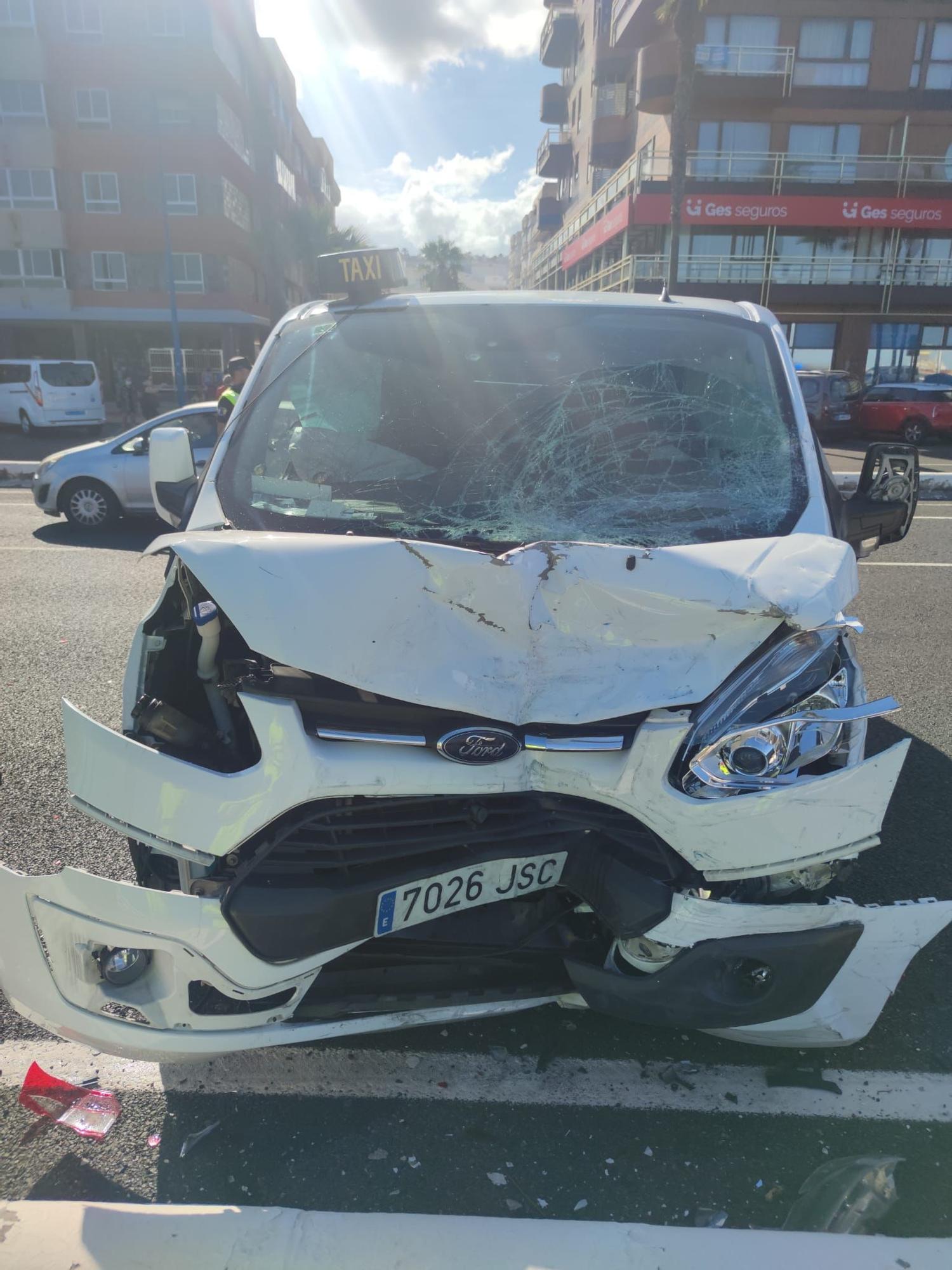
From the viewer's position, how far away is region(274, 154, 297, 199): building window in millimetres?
46938

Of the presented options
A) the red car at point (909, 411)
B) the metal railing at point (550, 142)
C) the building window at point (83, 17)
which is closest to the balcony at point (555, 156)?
the metal railing at point (550, 142)

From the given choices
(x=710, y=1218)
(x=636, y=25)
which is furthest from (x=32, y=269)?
(x=710, y=1218)

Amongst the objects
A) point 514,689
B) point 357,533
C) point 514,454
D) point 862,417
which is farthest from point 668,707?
point 862,417

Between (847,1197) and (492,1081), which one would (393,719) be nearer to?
(492,1081)

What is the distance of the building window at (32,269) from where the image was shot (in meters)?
33.7

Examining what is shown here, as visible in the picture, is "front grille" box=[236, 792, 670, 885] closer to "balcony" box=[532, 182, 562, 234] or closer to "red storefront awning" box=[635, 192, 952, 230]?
"red storefront awning" box=[635, 192, 952, 230]

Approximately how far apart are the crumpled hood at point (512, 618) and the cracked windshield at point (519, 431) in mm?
414

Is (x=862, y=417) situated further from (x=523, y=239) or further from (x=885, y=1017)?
(x=523, y=239)

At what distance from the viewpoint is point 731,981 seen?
1954 mm

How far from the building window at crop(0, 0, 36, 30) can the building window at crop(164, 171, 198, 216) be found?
22.9 ft

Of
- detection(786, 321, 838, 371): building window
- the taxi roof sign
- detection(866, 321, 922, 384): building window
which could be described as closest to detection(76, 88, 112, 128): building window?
detection(786, 321, 838, 371): building window

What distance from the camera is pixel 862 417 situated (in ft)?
66.0

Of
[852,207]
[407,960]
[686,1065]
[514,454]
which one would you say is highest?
[852,207]

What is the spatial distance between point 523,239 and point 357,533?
83335 millimetres
